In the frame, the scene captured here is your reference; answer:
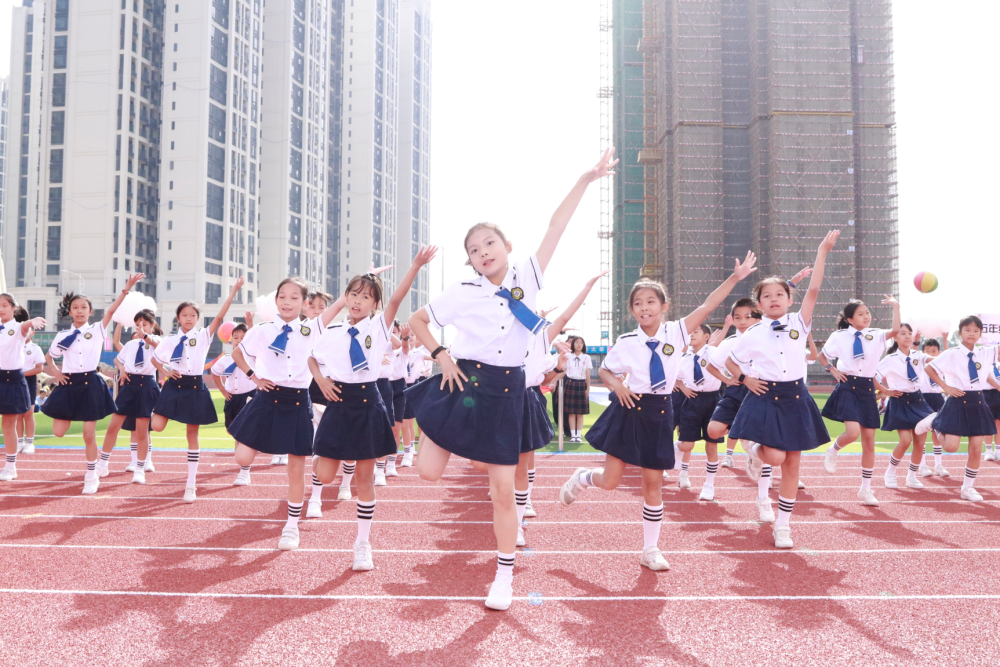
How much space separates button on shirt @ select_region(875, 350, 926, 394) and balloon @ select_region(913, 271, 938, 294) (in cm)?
101

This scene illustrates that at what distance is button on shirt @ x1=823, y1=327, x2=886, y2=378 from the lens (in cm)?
736

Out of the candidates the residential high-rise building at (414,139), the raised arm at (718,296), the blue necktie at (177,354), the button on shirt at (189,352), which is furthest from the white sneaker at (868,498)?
the residential high-rise building at (414,139)

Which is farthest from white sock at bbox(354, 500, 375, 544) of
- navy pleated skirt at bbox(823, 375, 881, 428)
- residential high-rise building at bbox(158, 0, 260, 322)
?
residential high-rise building at bbox(158, 0, 260, 322)

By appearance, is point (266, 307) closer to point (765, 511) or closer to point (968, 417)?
point (765, 511)

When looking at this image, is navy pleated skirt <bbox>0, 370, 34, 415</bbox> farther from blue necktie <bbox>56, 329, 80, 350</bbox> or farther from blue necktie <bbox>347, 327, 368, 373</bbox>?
blue necktie <bbox>347, 327, 368, 373</bbox>

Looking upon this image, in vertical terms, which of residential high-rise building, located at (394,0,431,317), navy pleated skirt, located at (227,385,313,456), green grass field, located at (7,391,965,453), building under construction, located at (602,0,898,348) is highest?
residential high-rise building, located at (394,0,431,317)

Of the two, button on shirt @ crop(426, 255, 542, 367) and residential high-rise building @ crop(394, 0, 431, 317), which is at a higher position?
residential high-rise building @ crop(394, 0, 431, 317)

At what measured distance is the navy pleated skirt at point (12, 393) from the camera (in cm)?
792

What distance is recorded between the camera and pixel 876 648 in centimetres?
326

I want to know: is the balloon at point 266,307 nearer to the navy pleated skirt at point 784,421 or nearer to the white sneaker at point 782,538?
the navy pleated skirt at point 784,421

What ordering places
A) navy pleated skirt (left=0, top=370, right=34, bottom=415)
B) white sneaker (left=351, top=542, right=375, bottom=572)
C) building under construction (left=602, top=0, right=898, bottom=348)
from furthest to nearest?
building under construction (left=602, top=0, right=898, bottom=348) → navy pleated skirt (left=0, top=370, right=34, bottom=415) → white sneaker (left=351, top=542, right=375, bottom=572)

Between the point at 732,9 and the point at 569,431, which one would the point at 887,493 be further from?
the point at 732,9

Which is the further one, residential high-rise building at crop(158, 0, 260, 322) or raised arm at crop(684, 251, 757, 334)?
residential high-rise building at crop(158, 0, 260, 322)

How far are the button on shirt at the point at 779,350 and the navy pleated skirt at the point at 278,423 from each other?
3461 mm
